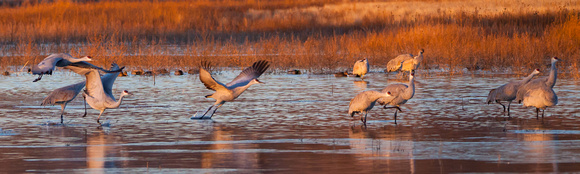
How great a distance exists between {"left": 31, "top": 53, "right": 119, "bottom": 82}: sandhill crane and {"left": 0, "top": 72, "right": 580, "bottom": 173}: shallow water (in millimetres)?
857

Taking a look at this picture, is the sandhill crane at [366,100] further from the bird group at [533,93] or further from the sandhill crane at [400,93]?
the bird group at [533,93]

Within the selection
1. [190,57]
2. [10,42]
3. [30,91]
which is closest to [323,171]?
[30,91]

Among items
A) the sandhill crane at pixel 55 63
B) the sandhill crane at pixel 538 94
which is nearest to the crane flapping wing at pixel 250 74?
the sandhill crane at pixel 55 63

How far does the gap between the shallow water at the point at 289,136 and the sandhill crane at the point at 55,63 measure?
0.86 meters

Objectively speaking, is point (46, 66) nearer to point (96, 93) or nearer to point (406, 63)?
point (96, 93)

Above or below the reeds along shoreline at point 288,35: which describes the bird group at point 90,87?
A: below

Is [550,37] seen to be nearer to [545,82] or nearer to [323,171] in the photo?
[545,82]

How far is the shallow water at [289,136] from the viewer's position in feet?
27.9

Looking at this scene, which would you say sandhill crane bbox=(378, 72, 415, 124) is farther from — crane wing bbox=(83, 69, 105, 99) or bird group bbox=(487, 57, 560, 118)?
crane wing bbox=(83, 69, 105, 99)

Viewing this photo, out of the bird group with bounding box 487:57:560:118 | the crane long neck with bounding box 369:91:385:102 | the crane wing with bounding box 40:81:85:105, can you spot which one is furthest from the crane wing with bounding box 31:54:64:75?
the bird group with bounding box 487:57:560:118

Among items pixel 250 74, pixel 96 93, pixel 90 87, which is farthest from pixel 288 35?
pixel 96 93

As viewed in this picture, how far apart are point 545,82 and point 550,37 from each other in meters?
11.7

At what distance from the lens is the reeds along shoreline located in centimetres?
2334

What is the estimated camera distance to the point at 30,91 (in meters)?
17.6
